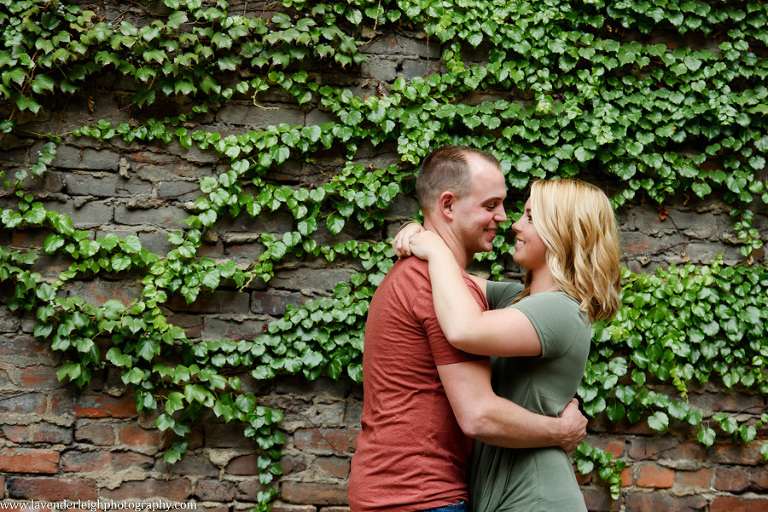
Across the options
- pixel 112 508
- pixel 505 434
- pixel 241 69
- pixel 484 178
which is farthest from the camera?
pixel 241 69

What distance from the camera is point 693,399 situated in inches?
91.5

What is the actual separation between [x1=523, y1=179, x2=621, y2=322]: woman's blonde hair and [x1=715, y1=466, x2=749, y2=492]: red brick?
1381 millimetres

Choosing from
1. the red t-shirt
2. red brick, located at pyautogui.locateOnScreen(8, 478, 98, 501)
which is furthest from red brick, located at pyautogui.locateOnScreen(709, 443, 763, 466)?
red brick, located at pyautogui.locateOnScreen(8, 478, 98, 501)

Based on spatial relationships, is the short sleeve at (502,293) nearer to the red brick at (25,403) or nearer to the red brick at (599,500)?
the red brick at (599,500)

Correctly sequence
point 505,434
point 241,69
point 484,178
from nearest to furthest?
1. point 505,434
2. point 484,178
3. point 241,69

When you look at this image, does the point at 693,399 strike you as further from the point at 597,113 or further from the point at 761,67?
the point at 761,67

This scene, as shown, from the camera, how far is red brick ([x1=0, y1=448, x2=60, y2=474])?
2117 millimetres

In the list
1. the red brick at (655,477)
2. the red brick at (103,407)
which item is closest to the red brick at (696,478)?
the red brick at (655,477)

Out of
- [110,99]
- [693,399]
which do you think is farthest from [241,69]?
[693,399]

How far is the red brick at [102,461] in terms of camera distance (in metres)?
2.14

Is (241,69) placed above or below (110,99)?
above

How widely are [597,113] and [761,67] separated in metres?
0.83

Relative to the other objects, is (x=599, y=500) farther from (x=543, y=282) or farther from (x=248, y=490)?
(x=248, y=490)

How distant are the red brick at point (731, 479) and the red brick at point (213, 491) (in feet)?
7.14
